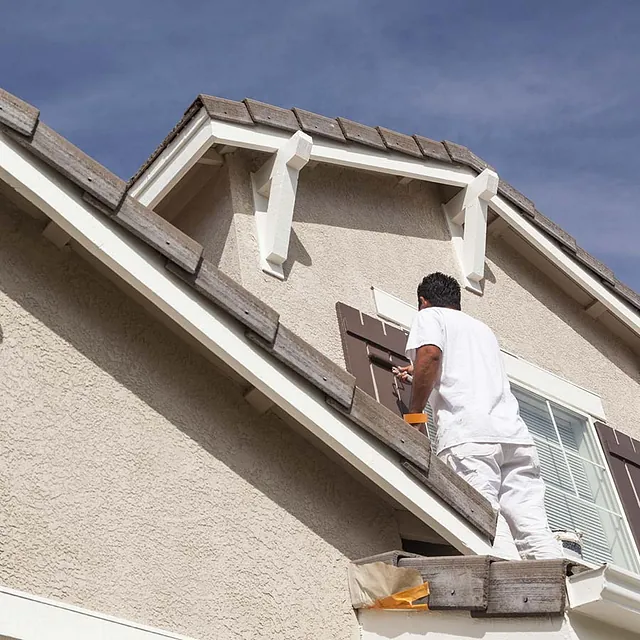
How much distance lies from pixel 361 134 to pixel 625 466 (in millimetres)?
2994

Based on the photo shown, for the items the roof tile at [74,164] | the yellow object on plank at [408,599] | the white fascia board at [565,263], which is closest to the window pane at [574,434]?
the white fascia board at [565,263]

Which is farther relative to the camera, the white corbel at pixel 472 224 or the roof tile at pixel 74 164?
the white corbel at pixel 472 224

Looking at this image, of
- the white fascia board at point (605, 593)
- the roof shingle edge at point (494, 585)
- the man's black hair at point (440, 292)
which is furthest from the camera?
the man's black hair at point (440, 292)

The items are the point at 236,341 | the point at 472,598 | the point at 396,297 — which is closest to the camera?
the point at 472,598

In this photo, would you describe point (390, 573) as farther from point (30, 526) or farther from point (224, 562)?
point (30, 526)

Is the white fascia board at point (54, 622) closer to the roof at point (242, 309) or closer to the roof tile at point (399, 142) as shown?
the roof at point (242, 309)

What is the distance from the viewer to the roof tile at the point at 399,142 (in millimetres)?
6938

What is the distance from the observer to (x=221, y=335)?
4.11 meters

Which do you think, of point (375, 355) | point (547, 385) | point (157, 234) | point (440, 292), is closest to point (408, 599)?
point (157, 234)

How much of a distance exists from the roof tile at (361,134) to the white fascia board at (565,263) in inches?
48.2

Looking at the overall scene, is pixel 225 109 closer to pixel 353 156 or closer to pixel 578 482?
pixel 353 156

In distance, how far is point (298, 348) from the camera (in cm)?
422

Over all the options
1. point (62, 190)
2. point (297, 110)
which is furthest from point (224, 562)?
point (297, 110)

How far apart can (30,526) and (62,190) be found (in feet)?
4.01
